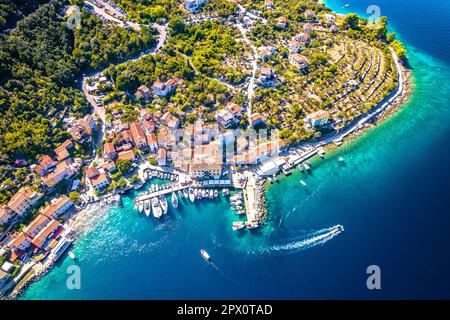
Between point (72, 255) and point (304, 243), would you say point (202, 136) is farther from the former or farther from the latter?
point (72, 255)

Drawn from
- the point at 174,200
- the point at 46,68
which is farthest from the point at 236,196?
the point at 46,68

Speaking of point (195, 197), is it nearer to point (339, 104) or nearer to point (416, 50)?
point (339, 104)

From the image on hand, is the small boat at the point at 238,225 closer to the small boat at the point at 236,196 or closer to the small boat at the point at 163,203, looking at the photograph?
the small boat at the point at 236,196

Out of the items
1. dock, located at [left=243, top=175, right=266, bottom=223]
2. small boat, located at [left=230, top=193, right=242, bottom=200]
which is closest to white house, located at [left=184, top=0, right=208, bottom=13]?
dock, located at [left=243, top=175, right=266, bottom=223]

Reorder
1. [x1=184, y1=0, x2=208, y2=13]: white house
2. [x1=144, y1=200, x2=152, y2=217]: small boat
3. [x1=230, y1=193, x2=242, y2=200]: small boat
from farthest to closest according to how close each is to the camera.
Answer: [x1=184, y1=0, x2=208, y2=13]: white house < [x1=230, y1=193, x2=242, y2=200]: small boat < [x1=144, y1=200, x2=152, y2=217]: small boat

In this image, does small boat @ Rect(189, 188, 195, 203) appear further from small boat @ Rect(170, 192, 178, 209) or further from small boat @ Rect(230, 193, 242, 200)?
small boat @ Rect(230, 193, 242, 200)

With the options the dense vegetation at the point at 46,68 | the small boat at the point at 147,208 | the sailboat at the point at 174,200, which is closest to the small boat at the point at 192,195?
the sailboat at the point at 174,200
